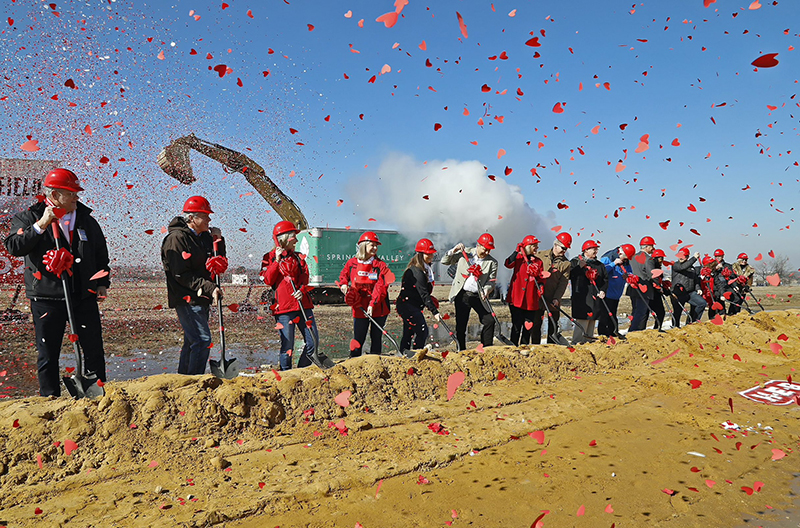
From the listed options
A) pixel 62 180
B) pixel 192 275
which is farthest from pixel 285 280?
pixel 62 180

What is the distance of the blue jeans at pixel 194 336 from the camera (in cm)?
429

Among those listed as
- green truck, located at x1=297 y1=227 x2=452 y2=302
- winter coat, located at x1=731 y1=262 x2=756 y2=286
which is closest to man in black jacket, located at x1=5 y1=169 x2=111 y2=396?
green truck, located at x1=297 y1=227 x2=452 y2=302

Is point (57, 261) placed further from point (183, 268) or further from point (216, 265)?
point (216, 265)

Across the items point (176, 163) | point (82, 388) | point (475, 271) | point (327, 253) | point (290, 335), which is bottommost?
point (82, 388)

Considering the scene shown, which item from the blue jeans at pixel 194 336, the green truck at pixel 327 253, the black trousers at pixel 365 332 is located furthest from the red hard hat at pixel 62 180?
the green truck at pixel 327 253

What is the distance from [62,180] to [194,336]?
161cm

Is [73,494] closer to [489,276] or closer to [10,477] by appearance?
[10,477]

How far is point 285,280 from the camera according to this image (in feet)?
16.3

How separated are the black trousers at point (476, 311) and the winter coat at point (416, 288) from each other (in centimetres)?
47

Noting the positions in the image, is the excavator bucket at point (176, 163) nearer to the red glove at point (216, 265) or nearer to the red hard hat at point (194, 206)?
the red hard hat at point (194, 206)

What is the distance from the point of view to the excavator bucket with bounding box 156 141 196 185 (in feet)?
34.4

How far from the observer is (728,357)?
715 cm

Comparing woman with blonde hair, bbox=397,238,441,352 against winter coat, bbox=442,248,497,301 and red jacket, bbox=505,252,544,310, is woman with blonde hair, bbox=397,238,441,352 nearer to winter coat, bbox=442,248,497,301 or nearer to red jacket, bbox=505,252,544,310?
winter coat, bbox=442,248,497,301

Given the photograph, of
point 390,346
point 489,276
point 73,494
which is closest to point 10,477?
point 73,494
